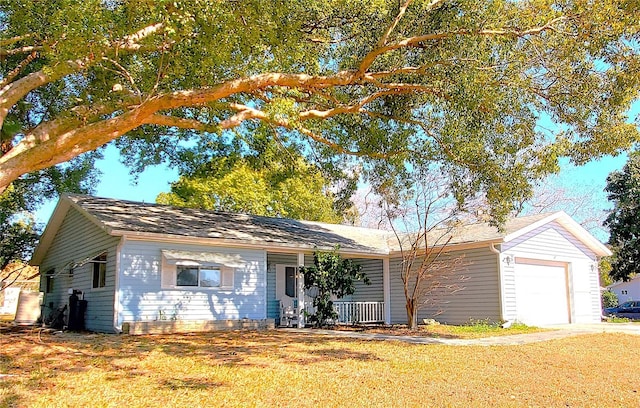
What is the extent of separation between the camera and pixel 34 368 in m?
8.02

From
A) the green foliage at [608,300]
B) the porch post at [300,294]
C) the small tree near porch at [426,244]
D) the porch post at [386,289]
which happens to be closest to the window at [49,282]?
the porch post at [300,294]

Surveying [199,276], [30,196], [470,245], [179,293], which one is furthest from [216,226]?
[30,196]

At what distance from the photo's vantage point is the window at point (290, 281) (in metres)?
18.8

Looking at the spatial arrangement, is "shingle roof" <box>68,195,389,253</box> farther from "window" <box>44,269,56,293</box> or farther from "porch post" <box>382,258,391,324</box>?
"window" <box>44,269,56,293</box>

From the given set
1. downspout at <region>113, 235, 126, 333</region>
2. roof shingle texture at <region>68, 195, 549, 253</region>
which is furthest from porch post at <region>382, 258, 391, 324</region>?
downspout at <region>113, 235, 126, 333</region>

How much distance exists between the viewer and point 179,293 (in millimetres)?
14641

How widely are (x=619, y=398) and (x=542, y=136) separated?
7306 mm

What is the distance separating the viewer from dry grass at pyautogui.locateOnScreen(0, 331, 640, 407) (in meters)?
6.52

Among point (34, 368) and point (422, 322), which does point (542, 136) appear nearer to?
point (422, 322)

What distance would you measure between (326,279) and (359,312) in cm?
325

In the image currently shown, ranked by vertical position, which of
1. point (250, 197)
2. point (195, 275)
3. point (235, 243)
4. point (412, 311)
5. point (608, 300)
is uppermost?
point (250, 197)

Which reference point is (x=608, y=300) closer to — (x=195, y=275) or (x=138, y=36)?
(x=195, y=275)

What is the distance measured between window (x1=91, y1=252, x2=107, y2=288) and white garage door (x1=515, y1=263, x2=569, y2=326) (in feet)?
41.5

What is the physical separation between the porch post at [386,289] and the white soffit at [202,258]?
20.5 feet
